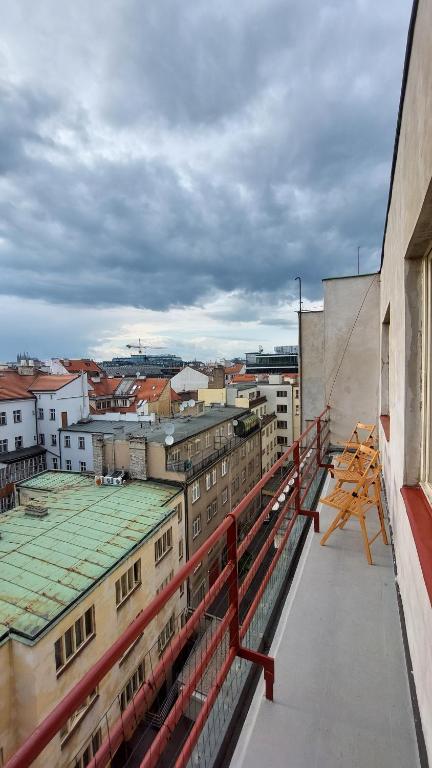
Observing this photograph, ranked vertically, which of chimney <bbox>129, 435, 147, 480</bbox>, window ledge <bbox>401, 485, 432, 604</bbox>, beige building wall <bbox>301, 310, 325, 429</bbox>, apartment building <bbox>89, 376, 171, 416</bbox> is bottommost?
chimney <bbox>129, 435, 147, 480</bbox>

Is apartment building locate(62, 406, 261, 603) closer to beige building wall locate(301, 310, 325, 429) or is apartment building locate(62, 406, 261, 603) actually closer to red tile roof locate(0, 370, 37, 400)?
red tile roof locate(0, 370, 37, 400)

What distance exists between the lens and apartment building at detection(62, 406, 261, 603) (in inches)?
577

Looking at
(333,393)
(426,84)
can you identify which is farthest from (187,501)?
(426,84)

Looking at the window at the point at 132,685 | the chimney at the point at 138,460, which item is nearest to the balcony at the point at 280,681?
the window at the point at 132,685

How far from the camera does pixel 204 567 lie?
16.1m

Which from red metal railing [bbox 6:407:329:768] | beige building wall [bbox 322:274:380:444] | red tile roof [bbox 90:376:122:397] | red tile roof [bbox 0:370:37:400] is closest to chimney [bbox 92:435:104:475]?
beige building wall [bbox 322:274:380:444]

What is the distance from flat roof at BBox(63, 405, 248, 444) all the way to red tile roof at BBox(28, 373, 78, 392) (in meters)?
2.77

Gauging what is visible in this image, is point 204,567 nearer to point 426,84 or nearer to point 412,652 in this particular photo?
point 412,652

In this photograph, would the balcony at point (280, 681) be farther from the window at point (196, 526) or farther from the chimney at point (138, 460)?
the window at point (196, 526)

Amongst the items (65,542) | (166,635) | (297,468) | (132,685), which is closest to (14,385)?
(65,542)

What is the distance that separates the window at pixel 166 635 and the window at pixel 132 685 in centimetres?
75

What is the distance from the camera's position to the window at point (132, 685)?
362 inches

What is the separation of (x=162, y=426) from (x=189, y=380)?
21.6 m

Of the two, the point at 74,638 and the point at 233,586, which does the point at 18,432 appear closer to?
the point at 74,638
